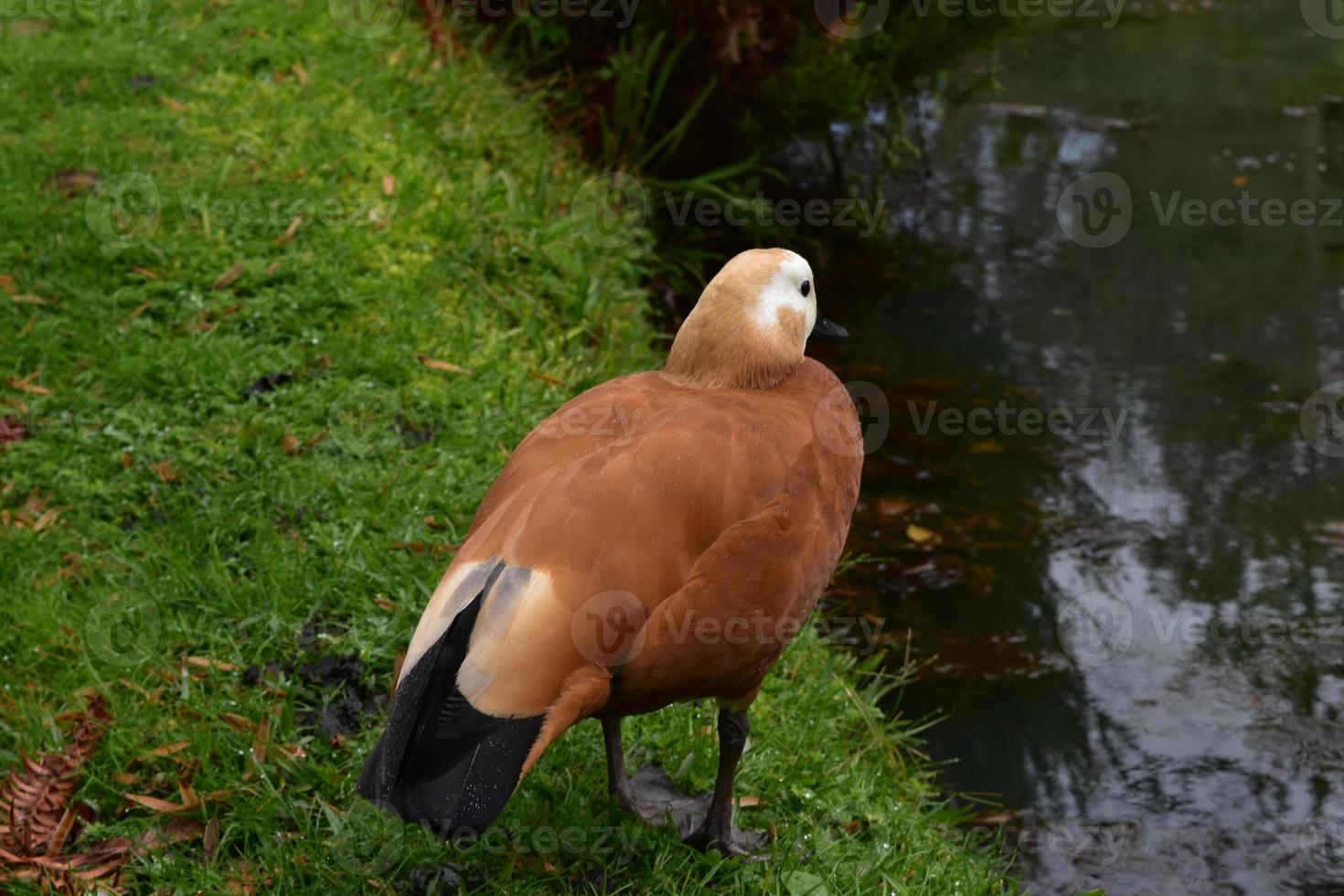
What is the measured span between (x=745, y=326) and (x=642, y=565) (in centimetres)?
73

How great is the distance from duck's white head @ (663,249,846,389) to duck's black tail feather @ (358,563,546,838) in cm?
94

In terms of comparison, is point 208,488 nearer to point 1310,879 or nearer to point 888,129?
point 1310,879

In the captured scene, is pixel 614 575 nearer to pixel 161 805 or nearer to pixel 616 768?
pixel 616 768

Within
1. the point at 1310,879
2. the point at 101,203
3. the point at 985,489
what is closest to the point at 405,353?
the point at 101,203

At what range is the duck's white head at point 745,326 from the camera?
122 inches

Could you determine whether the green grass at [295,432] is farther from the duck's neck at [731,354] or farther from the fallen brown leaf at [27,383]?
the duck's neck at [731,354]

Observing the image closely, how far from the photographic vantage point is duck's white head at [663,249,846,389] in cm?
309

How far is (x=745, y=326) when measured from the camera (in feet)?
10.1

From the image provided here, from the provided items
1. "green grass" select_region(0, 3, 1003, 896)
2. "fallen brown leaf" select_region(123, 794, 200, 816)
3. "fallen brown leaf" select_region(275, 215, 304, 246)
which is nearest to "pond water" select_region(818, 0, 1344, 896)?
"green grass" select_region(0, 3, 1003, 896)

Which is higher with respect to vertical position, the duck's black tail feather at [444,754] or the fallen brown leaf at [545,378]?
the duck's black tail feather at [444,754]

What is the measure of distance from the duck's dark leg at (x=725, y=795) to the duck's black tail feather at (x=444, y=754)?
682mm

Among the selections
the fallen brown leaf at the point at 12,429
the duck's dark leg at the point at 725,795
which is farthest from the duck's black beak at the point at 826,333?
the fallen brown leaf at the point at 12,429

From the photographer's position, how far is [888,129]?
25.6ft

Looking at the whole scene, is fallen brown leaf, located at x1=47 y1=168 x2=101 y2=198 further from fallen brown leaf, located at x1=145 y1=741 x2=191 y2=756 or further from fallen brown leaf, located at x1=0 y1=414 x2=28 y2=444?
fallen brown leaf, located at x1=145 y1=741 x2=191 y2=756
